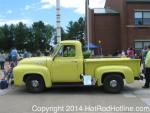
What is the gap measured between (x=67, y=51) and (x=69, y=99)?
8.81ft

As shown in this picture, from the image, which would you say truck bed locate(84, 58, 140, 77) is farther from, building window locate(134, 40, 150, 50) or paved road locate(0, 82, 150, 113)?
building window locate(134, 40, 150, 50)

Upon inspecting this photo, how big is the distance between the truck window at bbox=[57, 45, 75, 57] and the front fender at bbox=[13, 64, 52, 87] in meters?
0.85

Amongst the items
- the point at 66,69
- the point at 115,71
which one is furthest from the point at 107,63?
the point at 66,69

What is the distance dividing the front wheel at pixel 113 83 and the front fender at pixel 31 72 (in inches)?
83.7

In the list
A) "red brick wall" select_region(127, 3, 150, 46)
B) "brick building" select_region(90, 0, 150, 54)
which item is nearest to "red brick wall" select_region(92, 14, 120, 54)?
"brick building" select_region(90, 0, 150, 54)

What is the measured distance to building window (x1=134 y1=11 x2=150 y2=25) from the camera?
50312mm

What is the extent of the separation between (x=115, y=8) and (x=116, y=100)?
43.4 m

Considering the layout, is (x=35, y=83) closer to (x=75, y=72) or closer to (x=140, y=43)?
(x=75, y=72)

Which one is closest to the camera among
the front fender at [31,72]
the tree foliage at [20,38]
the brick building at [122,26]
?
the front fender at [31,72]

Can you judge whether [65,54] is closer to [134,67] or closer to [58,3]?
[134,67]

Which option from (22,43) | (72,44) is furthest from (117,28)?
(22,43)

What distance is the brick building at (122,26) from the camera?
165ft

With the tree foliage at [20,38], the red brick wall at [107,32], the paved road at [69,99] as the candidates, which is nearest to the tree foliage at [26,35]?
the tree foliage at [20,38]

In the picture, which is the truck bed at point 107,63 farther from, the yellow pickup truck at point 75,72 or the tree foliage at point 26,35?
the tree foliage at point 26,35
